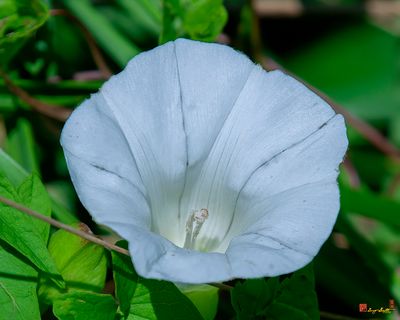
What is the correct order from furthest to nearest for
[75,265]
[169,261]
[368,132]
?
[368,132] → [75,265] → [169,261]

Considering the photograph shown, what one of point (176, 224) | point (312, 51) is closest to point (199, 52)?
point (176, 224)

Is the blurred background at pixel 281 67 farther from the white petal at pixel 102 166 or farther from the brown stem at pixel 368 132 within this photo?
the white petal at pixel 102 166

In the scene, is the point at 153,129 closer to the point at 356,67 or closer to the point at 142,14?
the point at 142,14

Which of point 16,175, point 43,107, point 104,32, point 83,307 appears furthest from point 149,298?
point 104,32

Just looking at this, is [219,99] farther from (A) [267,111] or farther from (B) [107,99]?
(B) [107,99]

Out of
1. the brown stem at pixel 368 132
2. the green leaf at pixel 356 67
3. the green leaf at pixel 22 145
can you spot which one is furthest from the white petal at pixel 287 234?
the green leaf at pixel 356 67
